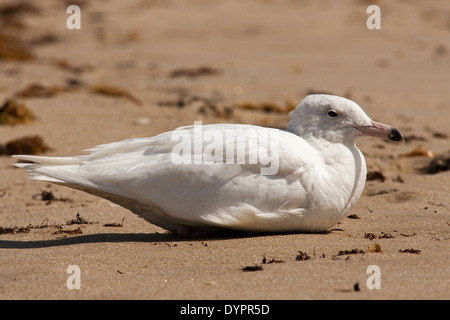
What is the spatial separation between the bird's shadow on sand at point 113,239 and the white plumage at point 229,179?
0.11 meters

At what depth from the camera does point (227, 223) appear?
5109mm

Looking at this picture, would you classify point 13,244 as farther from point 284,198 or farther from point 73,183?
point 284,198

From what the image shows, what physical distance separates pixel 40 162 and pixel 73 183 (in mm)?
309

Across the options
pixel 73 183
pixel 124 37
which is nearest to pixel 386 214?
pixel 73 183

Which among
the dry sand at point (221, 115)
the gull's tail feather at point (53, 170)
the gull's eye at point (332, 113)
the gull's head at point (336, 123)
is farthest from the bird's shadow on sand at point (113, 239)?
the gull's eye at point (332, 113)

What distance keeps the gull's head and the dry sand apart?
0.75 m

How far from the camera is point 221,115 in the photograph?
9.81 metres

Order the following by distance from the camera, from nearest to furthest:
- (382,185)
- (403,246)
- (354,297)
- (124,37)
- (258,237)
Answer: (354,297), (403,246), (258,237), (382,185), (124,37)

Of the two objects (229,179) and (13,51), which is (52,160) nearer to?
(229,179)

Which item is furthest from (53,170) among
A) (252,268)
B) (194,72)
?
(194,72)

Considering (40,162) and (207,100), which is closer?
(40,162)

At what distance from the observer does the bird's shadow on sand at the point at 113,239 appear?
213 inches

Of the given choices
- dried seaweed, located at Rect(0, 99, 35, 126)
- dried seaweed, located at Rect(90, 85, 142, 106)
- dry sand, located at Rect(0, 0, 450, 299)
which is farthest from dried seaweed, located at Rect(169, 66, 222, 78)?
dried seaweed, located at Rect(0, 99, 35, 126)

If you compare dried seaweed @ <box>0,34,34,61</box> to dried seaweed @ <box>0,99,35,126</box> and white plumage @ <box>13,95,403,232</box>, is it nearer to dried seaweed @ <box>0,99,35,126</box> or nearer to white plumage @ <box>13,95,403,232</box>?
→ dried seaweed @ <box>0,99,35,126</box>
